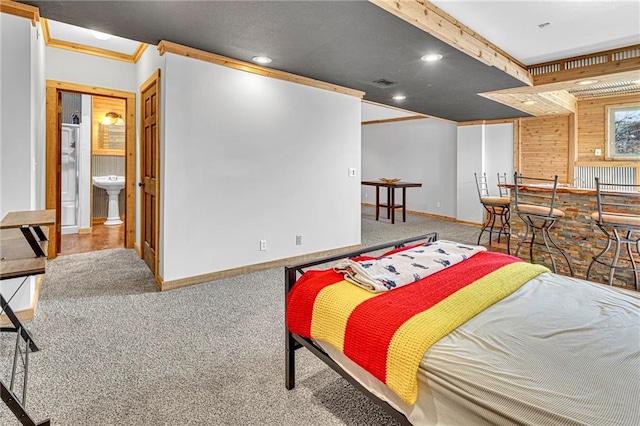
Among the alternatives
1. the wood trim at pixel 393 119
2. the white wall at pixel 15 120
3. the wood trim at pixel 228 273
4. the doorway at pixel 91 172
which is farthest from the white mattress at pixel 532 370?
the wood trim at pixel 393 119

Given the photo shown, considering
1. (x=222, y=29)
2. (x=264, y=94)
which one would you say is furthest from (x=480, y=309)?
(x=264, y=94)

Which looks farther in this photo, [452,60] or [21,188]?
[452,60]

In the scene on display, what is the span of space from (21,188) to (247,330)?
2.02 meters

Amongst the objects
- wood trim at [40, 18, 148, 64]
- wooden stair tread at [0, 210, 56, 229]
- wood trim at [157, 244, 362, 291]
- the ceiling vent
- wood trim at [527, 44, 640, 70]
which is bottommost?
wood trim at [157, 244, 362, 291]

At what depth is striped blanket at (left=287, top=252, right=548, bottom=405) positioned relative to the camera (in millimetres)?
1166

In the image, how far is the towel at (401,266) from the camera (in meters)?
1.57

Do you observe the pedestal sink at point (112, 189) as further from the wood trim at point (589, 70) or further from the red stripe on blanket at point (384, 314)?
the wood trim at point (589, 70)

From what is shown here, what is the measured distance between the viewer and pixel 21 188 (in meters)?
2.59

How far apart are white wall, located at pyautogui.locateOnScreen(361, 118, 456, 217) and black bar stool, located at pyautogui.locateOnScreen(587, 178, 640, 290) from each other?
15.2ft

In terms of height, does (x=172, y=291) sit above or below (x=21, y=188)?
below

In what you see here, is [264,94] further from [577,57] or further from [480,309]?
[577,57]

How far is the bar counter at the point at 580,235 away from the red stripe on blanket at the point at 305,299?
11.1 ft

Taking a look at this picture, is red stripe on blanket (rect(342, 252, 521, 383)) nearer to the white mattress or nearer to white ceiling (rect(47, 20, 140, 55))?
the white mattress

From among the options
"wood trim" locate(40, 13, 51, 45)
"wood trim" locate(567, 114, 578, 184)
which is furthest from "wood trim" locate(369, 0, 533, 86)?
"wood trim" locate(567, 114, 578, 184)
